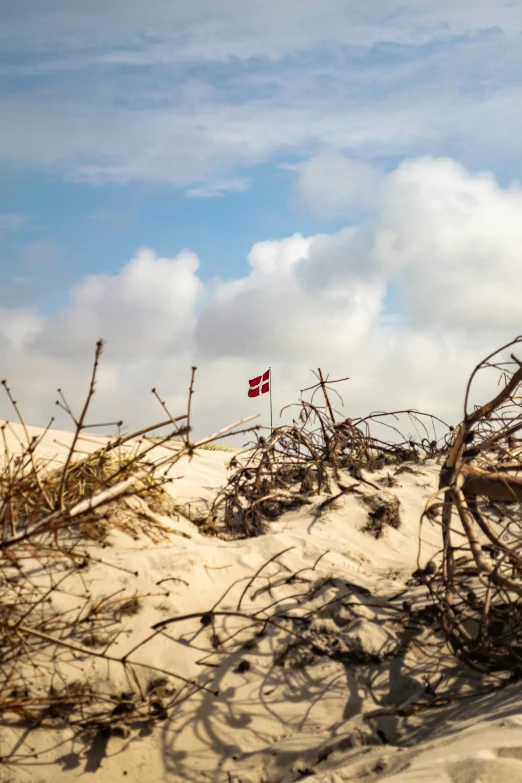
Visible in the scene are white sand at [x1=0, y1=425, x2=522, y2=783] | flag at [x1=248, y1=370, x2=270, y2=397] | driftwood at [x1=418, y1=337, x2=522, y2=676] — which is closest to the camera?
white sand at [x1=0, y1=425, x2=522, y2=783]

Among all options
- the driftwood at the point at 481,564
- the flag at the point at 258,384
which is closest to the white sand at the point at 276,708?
the driftwood at the point at 481,564

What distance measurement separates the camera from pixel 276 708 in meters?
3.64

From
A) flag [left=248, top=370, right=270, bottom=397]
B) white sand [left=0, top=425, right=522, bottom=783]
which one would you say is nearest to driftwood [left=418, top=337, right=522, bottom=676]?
white sand [left=0, top=425, right=522, bottom=783]

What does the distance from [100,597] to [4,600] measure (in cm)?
53

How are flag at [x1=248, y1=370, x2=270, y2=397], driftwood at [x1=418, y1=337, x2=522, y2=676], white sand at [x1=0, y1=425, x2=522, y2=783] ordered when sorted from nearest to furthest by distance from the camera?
1. white sand at [x1=0, y1=425, x2=522, y2=783]
2. driftwood at [x1=418, y1=337, x2=522, y2=676]
3. flag at [x1=248, y1=370, x2=270, y2=397]

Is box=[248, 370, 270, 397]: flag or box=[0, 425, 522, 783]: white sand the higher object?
box=[248, 370, 270, 397]: flag

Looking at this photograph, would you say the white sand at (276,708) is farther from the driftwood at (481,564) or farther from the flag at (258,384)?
the flag at (258,384)

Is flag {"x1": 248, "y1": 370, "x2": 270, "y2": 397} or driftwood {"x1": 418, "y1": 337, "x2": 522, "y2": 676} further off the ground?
flag {"x1": 248, "y1": 370, "x2": 270, "y2": 397}

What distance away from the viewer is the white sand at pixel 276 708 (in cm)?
281

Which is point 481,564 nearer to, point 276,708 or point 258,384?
point 276,708

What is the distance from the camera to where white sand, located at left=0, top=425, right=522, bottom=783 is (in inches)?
111

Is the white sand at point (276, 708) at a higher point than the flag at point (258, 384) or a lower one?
lower

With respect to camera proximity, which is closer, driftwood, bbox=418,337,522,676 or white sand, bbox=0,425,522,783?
white sand, bbox=0,425,522,783

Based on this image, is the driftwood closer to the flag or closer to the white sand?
the white sand
